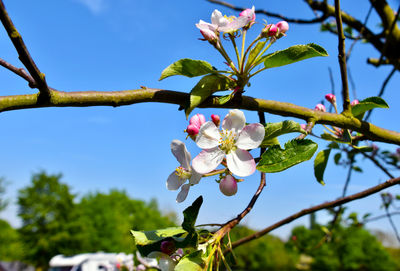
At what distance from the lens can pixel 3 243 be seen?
27031mm

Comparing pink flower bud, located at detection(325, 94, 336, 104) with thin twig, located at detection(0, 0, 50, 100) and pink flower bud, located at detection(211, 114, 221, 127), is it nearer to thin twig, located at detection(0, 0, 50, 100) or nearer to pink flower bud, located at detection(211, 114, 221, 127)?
pink flower bud, located at detection(211, 114, 221, 127)

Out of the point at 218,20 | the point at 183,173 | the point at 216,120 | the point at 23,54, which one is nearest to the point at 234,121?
the point at 216,120

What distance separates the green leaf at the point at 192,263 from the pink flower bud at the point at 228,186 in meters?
0.11

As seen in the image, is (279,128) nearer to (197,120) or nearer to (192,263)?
(197,120)

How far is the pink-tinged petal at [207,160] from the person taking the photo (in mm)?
590

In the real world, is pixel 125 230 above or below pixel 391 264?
above

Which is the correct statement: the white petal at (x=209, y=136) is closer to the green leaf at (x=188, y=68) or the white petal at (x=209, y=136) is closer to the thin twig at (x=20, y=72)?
the green leaf at (x=188, y=68)

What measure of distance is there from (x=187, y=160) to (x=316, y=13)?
7.19 ft

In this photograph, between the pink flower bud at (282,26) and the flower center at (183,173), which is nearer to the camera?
the flower center at (183,173)

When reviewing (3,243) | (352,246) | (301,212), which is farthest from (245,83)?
(3,243)

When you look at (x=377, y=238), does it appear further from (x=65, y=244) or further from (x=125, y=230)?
(x=65, y=244)

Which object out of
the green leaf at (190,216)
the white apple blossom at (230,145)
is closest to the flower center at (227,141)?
the white apple blossom at (230,145)

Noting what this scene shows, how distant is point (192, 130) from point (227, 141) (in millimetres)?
74

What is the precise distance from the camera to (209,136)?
616 millimetres
